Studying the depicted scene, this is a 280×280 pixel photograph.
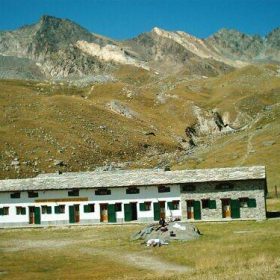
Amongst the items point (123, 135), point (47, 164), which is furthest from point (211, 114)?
point (47, 164)

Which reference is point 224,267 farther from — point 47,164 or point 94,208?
point 47,164

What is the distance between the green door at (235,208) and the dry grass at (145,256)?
473 cm

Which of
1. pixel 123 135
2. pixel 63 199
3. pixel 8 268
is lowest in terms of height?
pixel 8 268

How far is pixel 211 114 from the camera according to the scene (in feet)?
623

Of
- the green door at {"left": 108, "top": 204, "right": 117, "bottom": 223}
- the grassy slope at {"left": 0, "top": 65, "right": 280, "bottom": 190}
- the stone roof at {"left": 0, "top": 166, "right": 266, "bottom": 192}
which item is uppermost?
the grassy slope at {"left": 0, "top": 65, "right": 280, "bottom": 190}

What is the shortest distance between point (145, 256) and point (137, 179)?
27863mm

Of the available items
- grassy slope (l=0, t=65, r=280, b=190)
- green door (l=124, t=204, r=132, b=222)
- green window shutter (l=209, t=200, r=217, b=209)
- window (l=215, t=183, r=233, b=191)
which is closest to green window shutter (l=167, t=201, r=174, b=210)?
green door (l=124, t=204, r=132, b=222)

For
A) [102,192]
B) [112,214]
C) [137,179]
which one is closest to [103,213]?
[112,214]

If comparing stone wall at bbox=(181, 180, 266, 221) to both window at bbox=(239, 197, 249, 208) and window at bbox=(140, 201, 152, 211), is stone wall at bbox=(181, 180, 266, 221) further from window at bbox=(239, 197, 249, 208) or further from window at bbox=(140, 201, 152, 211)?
window at bbox=(140, 201, 152, 211)

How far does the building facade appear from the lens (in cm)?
6219

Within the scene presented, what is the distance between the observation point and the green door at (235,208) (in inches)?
2436

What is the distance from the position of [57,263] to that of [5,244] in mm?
15197

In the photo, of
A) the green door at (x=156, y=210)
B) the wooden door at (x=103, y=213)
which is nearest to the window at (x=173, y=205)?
the green door at (x=156, y=210)

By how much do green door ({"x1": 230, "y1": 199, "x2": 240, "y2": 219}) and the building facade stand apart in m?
0.11
